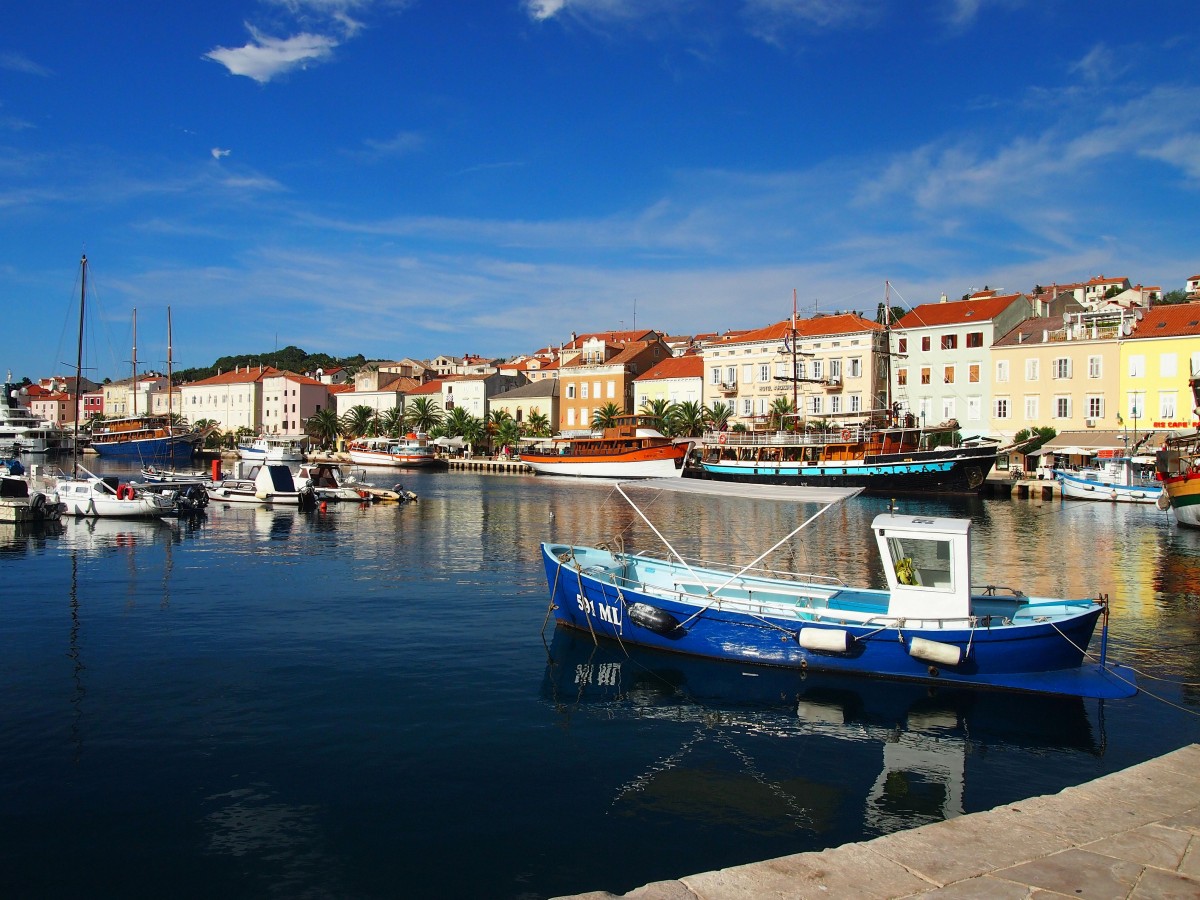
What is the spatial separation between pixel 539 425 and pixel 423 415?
18.1 m

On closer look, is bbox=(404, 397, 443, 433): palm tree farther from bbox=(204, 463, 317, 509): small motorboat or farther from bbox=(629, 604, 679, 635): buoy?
bbox=(629, 604, 679, 635): buoy

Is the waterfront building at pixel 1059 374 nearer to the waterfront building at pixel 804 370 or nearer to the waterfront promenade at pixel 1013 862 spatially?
the waterfront building at pixel 804 370

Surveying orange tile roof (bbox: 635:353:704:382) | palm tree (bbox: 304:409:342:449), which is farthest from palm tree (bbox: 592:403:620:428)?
palm tree (bbox: 304:409:342:449)

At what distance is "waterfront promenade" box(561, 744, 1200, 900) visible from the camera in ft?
22.1

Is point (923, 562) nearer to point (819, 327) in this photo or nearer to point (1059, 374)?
point (1059, 374)

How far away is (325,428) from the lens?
113 meters

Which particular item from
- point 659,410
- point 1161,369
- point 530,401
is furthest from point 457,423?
point 1161,369

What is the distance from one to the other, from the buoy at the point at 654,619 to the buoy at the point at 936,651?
428cm

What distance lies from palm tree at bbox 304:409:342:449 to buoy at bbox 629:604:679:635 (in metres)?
103

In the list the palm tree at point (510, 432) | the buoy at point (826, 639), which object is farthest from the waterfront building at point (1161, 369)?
the palm tree at point (510, 432)

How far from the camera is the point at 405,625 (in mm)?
19328

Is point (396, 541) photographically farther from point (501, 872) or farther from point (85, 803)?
point (501, 872)

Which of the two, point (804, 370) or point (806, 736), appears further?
point (804, 370)

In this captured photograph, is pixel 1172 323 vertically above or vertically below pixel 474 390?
above
